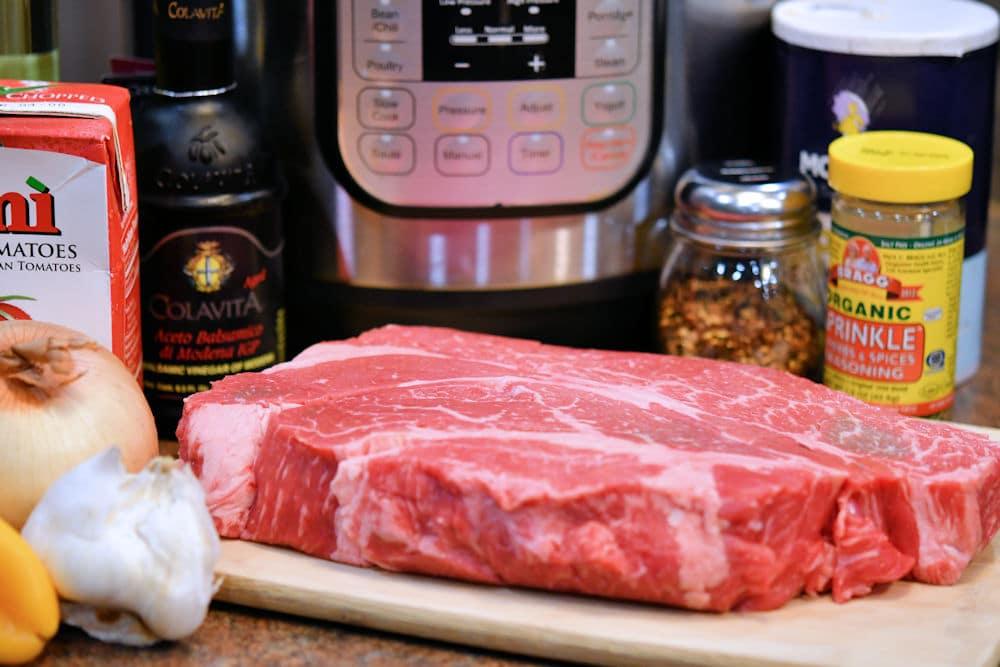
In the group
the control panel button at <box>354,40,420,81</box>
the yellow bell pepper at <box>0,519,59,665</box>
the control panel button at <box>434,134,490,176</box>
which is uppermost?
the control panel button at <box>354,40,420,81</box>

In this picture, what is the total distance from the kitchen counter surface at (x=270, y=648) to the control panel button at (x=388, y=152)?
1.25ft

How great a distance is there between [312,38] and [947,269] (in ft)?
1.65

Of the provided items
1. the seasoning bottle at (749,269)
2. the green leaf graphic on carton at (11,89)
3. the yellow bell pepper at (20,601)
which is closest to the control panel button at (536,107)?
the seasoning bottle at (749,269)

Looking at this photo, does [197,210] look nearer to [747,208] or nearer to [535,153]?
[535,153]

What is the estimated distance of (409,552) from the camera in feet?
2.68

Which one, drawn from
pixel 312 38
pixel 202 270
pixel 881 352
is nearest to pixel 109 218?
pixel 202 270

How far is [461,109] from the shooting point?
3.47 ft

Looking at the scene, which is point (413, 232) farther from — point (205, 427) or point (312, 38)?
point (205, 427)

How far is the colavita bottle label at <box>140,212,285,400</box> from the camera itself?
1.00 metres

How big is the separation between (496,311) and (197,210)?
0.26 meters

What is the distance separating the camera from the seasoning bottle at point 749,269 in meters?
1.07

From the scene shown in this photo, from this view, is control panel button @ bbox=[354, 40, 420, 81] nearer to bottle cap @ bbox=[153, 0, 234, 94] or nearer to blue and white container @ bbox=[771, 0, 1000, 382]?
bottle cap @ bbox=[153, 0, 234, 94]

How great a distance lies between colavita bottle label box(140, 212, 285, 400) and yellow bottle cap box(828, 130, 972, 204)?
424mm

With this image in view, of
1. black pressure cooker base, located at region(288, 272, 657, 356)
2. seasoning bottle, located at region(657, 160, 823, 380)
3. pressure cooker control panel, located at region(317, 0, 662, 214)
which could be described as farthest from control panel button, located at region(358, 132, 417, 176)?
seasoning bottle, located at region(657, 160, 823, 380)
